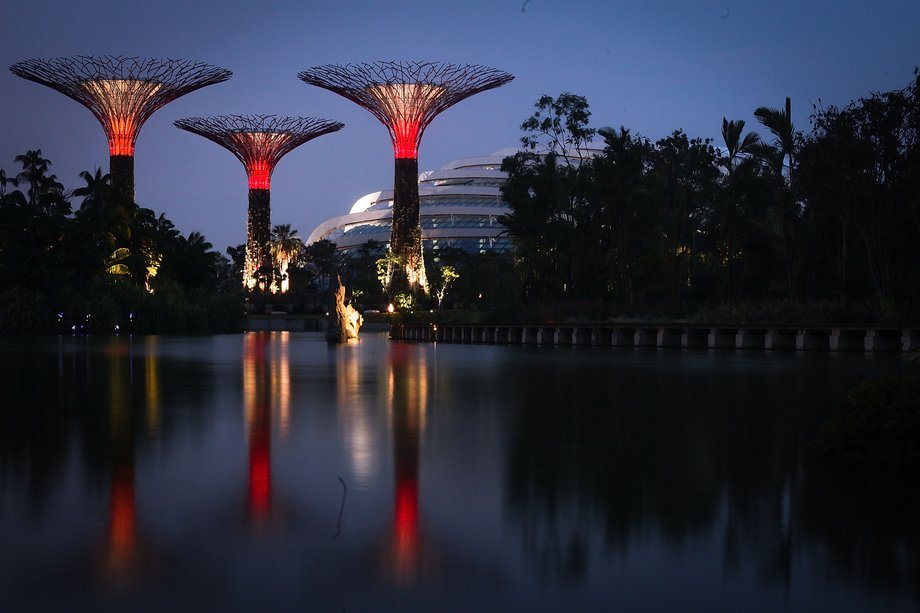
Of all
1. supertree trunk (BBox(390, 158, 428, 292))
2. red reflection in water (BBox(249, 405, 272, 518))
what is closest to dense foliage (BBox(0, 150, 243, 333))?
supertree trunk (BBox(390, 158, 428, 292))

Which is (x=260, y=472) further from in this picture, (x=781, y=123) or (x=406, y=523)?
(x=781, y=123)

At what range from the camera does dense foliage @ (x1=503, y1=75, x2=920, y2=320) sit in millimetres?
36125

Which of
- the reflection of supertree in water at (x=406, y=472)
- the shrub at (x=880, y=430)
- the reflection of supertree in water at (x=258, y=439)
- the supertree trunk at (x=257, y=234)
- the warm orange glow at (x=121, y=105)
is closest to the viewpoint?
the reflection of supertree in water at (x=406, y=472)

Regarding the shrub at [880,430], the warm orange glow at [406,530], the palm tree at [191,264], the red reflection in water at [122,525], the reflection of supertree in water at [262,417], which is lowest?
the reflection of supertree in water at [262,417]

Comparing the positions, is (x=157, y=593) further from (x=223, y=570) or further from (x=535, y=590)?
(x=535, y=590)

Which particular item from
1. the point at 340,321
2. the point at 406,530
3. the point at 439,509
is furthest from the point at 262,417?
the point at 340,321

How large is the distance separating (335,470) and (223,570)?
11.5ft

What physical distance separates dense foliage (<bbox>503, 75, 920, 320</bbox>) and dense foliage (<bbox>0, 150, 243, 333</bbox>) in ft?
68.9

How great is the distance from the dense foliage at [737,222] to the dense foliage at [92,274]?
2102cm

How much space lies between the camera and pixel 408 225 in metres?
80.2

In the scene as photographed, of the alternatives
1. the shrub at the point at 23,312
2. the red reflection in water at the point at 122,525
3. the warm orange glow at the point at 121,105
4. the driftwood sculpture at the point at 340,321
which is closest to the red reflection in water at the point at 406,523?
the red reflection in water at the point at 122,525

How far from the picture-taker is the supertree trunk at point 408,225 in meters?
76.9

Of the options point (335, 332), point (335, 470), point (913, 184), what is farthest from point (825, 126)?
point (335, 470)

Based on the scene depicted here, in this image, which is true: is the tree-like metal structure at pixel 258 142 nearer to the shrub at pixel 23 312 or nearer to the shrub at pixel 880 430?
the shrub at pixel 23 312
